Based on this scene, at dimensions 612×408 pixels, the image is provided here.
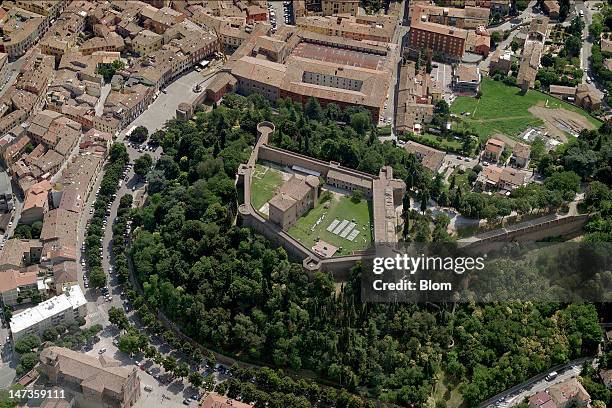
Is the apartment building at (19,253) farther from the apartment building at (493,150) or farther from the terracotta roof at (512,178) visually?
the apartment building at (493,150)

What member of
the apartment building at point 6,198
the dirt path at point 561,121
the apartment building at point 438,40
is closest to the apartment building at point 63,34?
the apartment building at point 6,198

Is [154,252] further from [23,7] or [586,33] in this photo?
[586,33]

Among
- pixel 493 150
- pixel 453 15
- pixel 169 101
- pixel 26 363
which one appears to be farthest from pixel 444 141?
pixel 26 363

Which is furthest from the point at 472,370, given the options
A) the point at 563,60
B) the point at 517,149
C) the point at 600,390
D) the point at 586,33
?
the point at 586,33

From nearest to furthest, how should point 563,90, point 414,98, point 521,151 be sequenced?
point 521,151 < point 414,98 < point 563,90

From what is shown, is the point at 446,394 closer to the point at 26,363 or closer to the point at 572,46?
the point at 26,363

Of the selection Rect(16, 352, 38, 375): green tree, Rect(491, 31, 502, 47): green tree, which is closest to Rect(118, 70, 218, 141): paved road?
Rect(16, 352, 38, 375): green tree

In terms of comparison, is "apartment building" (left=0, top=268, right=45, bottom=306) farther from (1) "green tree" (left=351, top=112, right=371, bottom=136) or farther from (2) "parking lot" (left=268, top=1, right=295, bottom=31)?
(2) "parking lot" (left=268, top=1, right=295, bottom=31)
